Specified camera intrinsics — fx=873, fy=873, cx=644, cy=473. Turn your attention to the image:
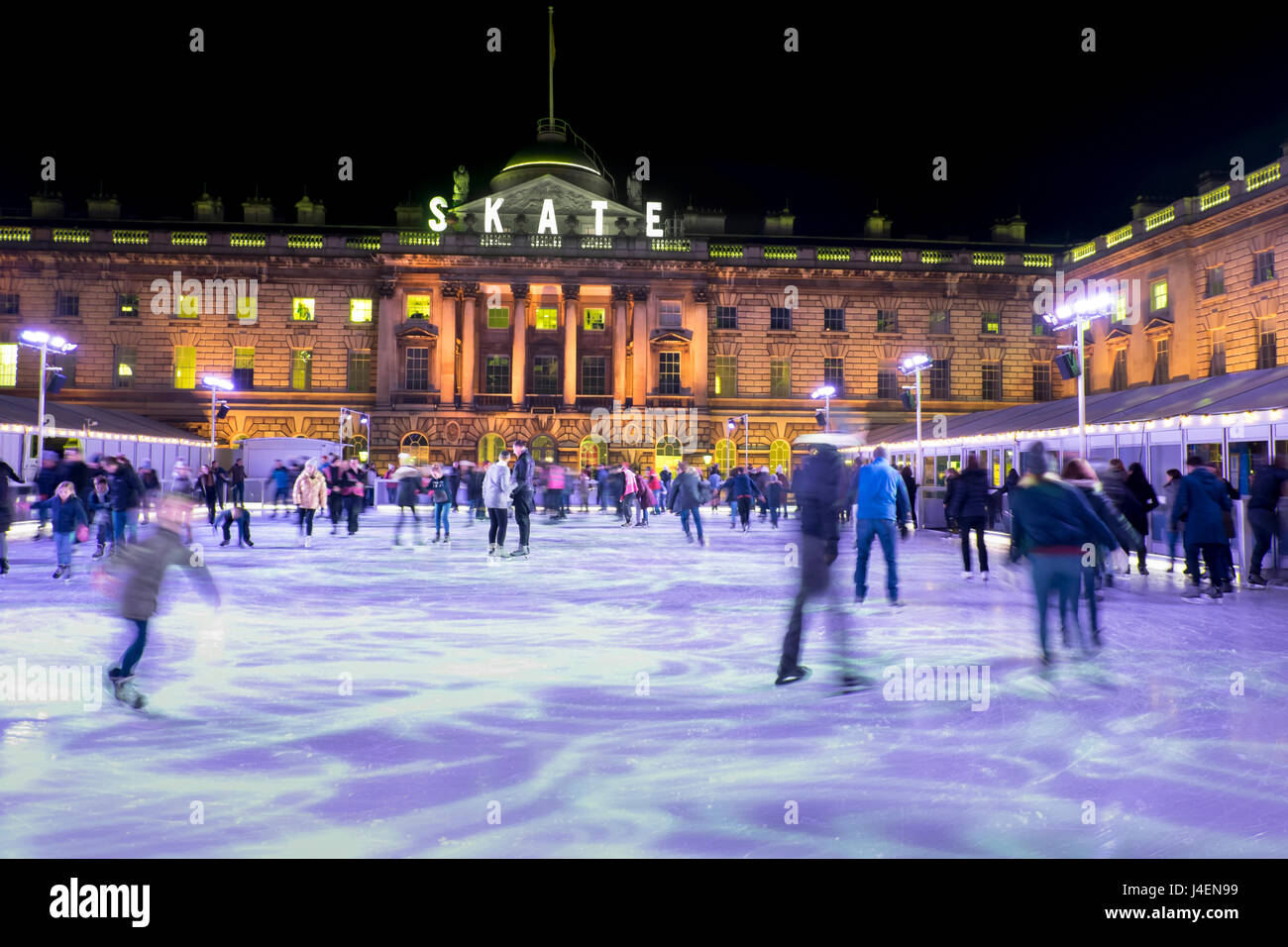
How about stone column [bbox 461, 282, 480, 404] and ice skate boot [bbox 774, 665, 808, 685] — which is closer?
ice skate boot [bbox 774, 665, 808, 685]

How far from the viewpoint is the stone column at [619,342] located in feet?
154

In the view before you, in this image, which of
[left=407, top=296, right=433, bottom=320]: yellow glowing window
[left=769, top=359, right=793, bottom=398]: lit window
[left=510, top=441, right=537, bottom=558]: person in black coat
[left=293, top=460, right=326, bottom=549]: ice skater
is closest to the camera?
[left=510, top=441, right=537, bottom=558]: person in black coat

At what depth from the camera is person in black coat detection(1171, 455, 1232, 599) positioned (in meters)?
10.4

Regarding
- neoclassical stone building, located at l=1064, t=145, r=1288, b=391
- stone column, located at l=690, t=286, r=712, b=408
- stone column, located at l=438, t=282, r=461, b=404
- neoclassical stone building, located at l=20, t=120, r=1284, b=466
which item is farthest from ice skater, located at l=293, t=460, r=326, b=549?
neoclassical stone building, located at l=1064, t=145, r=1288, b=391

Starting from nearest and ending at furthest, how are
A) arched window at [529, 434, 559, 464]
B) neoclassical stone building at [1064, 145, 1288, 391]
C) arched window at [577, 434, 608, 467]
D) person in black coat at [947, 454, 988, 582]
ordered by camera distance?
person in black coat at [947, 454, 988, 582], neoclassical stone building at [1064, 145, 1288, 391], arched window at [577, 434, 608, 467], arched window at [529, 434, 559, 464]

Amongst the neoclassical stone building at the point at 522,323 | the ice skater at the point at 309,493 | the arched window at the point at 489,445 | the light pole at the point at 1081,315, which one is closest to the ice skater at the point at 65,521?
the ice skater at the point at 309,493

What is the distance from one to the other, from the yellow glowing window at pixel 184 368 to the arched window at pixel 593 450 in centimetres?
2098

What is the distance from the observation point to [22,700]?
17.9ft

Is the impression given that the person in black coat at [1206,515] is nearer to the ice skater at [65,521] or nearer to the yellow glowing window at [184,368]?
the ice skater at [65,521]

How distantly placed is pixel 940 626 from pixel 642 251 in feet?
134

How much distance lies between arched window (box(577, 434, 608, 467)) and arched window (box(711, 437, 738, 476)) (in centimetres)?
579

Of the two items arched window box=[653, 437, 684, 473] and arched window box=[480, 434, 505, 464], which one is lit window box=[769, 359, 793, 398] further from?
arched window box=[480, 434, 505, 464]
